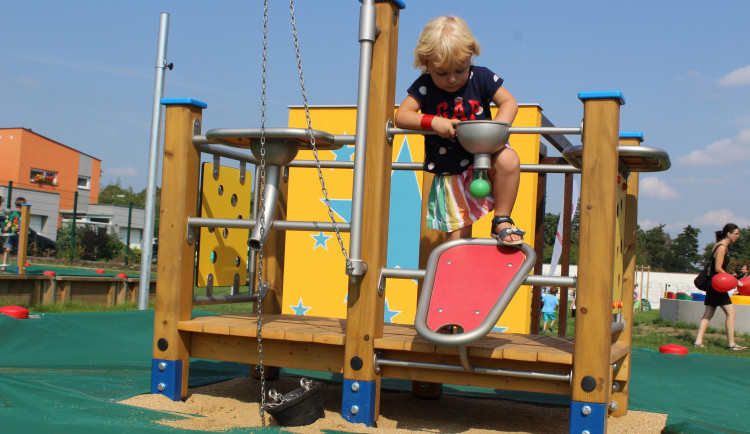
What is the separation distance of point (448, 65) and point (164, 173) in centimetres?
162

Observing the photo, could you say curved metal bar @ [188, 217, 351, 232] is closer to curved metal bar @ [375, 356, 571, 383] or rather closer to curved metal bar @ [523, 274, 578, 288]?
curved metal bar @ [375, 356, 571, 383]

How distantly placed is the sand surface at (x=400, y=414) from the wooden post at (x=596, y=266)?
2.45 ft

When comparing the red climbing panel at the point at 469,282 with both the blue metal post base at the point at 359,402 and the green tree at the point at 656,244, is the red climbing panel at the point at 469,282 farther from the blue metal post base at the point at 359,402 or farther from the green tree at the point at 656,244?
the green tree at the point at 656,244

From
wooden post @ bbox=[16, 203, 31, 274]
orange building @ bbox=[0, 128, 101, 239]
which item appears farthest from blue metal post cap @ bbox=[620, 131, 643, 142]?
orange building @ bbox=[0, 128, 101, 239]

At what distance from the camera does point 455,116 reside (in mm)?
3547

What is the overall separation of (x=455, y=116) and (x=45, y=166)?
171 feet

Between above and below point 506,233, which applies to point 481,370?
below

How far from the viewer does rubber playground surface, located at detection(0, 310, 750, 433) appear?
8.84 feet

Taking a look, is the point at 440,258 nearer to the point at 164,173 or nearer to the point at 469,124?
the point at 469,124

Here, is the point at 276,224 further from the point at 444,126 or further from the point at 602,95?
the point at 602,95

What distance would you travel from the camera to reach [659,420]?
402 cm

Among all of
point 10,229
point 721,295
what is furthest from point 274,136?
point 10,229

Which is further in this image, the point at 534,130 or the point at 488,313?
the point at 534,130

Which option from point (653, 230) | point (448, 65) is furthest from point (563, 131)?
A: point (653, 230)
